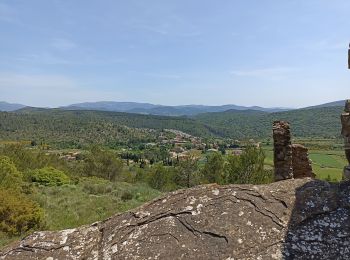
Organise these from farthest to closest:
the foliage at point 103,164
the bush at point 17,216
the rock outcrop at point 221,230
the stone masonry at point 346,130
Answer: the foliage at point 103,164, the bush at point 17,216, the stone masonry at point 346,130, the rock outcrop at point 221,230


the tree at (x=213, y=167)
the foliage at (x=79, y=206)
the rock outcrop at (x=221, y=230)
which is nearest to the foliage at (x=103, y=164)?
the tree at (x=213, y=167)

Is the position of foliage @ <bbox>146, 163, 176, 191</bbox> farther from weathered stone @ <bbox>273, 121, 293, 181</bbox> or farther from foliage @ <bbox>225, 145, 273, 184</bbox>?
weathered stone @ <bbox>273, 121, 293, 181</bbox>

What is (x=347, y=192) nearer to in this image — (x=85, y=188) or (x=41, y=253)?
(x=41, y=253)

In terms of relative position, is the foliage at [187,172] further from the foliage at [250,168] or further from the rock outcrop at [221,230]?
the rock outcrop at [221,230]

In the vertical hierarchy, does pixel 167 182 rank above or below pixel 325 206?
below

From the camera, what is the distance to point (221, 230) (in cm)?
462

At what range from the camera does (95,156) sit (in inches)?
2788

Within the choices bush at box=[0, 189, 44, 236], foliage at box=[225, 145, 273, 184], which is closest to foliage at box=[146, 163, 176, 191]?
foliage at box=[225, 145, 273, 184]

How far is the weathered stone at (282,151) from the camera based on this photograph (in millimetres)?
14836

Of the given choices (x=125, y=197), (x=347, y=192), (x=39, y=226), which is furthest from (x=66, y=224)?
(x=347, y=192)

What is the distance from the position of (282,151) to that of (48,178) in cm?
4338

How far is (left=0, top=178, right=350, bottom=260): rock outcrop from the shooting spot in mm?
4336

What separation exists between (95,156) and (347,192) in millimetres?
68225

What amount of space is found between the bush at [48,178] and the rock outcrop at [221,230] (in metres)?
47.1
